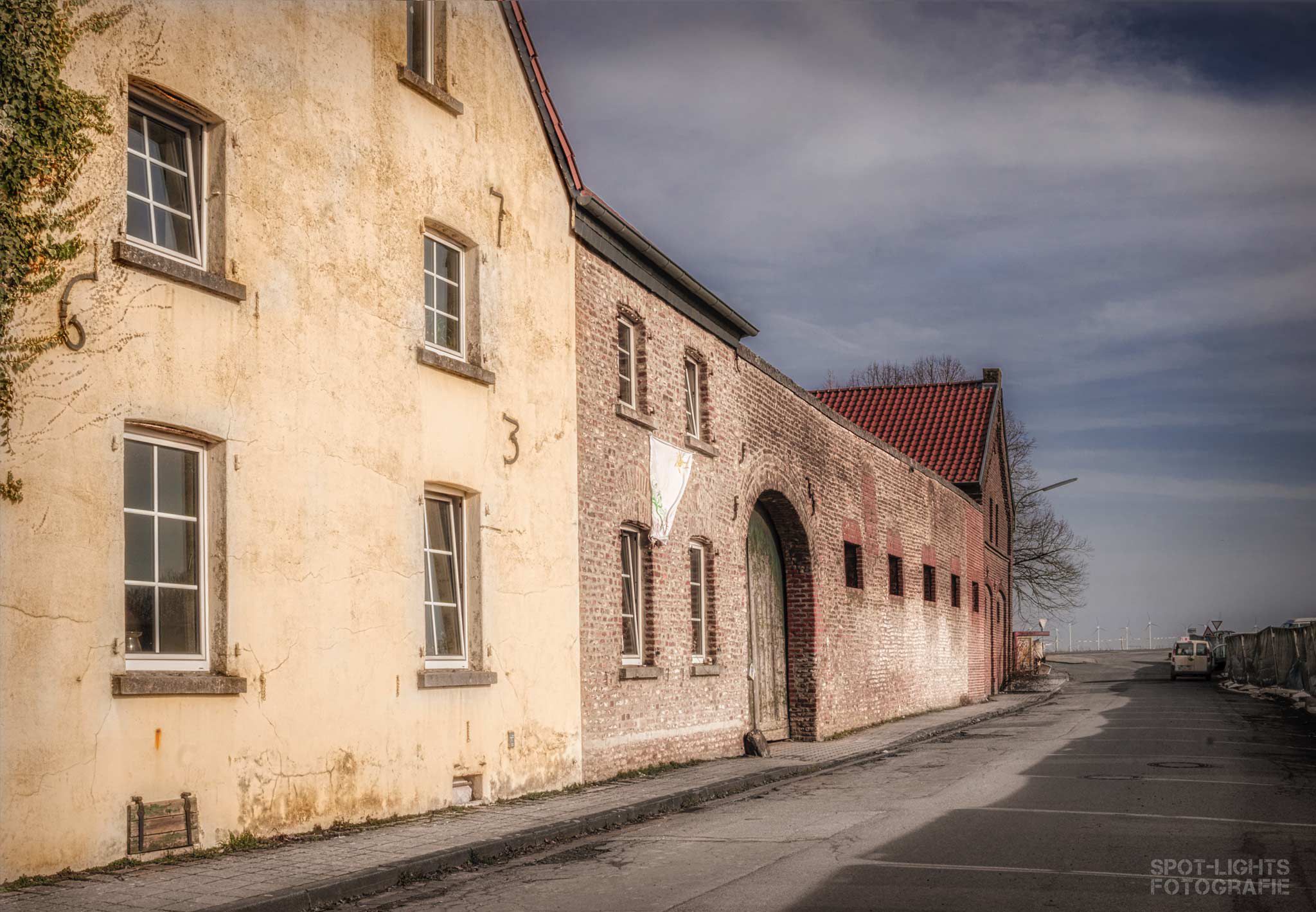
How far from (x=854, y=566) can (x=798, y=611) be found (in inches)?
138

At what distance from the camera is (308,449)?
10.1m

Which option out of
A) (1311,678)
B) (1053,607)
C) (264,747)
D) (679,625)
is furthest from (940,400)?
(264,747)

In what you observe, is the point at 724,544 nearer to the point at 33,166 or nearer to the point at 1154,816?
the point at 1154,816

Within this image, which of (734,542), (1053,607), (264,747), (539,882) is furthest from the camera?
(1053,607)

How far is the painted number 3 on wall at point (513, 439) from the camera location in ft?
42.2

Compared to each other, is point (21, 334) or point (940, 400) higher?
point (940, 400)

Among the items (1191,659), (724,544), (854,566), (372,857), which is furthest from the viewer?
(1191,659)

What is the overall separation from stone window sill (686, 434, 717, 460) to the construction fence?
1909 centimetres

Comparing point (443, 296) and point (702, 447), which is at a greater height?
point (443, 296)

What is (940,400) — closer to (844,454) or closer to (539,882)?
(844,454)

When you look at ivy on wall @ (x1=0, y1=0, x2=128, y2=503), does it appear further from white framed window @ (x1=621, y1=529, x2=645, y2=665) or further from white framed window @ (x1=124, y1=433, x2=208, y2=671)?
white framed window @ (x1=621, y1=529, x2=645, y2=665)

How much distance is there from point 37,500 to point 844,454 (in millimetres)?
17728

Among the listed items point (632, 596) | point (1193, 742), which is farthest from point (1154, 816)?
point (1193, 742)

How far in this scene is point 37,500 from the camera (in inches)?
309
